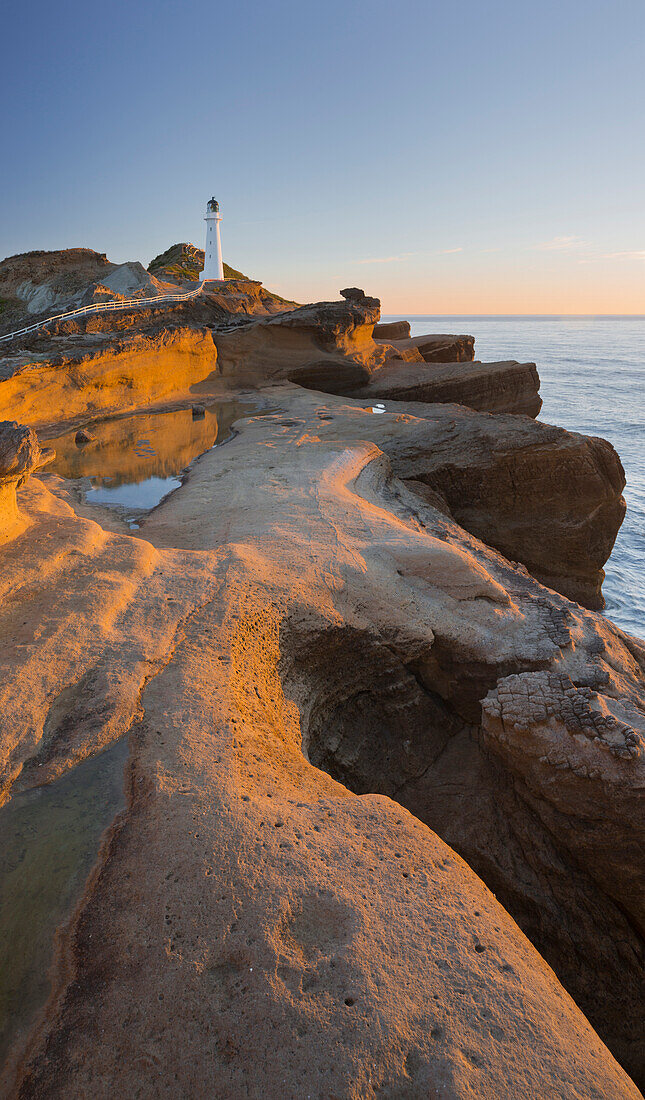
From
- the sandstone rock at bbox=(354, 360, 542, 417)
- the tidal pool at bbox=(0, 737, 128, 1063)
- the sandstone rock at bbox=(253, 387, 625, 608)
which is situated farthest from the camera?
the sandstone rock at bbox=(354, 360, 542, 417)

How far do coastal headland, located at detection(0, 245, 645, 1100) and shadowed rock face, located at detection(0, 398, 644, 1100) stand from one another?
0.01 meters

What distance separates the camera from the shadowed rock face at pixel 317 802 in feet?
8.28

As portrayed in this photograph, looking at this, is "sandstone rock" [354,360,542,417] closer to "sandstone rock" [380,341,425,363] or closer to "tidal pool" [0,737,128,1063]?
"sandstone rock" [380,341,425,363]

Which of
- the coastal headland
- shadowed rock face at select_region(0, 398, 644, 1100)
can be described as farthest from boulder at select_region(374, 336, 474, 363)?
shadowed rock face at select_region(0, 398, 644, 1100)

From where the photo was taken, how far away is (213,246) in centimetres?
4034

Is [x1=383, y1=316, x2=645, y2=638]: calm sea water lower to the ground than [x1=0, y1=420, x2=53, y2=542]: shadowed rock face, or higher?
lower

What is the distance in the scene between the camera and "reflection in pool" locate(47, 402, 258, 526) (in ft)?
33.0

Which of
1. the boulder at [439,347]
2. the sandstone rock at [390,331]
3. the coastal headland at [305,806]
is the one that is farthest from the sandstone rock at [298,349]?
the coastal headland at [305,806]

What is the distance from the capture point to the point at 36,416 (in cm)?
1395

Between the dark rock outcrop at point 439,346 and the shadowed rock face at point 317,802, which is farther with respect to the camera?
the dark rock outcrop at point 439,346

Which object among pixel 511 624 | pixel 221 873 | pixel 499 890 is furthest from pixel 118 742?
pixel 511 624

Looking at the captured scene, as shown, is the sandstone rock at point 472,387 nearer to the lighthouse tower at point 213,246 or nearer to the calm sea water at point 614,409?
the calm sea water at point 614,409

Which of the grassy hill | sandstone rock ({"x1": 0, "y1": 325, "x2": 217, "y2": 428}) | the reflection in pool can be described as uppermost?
the grassy hill

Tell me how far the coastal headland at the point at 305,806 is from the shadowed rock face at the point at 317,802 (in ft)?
0.05
